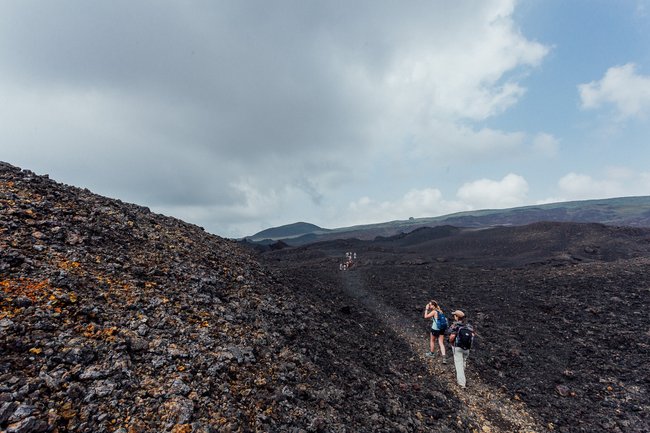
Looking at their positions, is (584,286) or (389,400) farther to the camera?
(584,286)

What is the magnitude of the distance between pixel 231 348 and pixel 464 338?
6.54 metres

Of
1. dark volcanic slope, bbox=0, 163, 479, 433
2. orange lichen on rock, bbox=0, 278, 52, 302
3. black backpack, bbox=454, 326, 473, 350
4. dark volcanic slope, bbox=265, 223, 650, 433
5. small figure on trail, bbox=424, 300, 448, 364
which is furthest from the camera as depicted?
small figure on trail, bbox=424, 300, 448, 364

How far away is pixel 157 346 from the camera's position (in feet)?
19.0

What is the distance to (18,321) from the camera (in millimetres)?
5086

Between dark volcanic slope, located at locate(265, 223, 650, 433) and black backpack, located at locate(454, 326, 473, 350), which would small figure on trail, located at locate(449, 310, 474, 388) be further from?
dark volcanic slope, located at locate(265, 223, 650, 433)

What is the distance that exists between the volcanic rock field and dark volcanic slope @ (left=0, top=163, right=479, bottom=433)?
0.10 ft

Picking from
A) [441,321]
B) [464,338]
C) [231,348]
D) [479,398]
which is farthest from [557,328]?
[231,348]

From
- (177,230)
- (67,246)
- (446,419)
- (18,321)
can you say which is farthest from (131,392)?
(177,230)

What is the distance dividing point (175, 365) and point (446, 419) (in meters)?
6.25

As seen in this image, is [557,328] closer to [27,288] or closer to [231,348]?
[231,348]

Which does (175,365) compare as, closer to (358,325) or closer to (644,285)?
(358,325)

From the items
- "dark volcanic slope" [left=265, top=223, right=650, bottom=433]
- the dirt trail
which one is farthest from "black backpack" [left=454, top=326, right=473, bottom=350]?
"dark volcanic slope" [left=265, top=223, right=650, bottom=433]

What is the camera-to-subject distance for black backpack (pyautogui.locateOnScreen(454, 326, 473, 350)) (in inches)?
339

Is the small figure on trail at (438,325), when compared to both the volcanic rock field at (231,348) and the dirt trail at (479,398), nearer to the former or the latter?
the dirt trail at (479,398)
